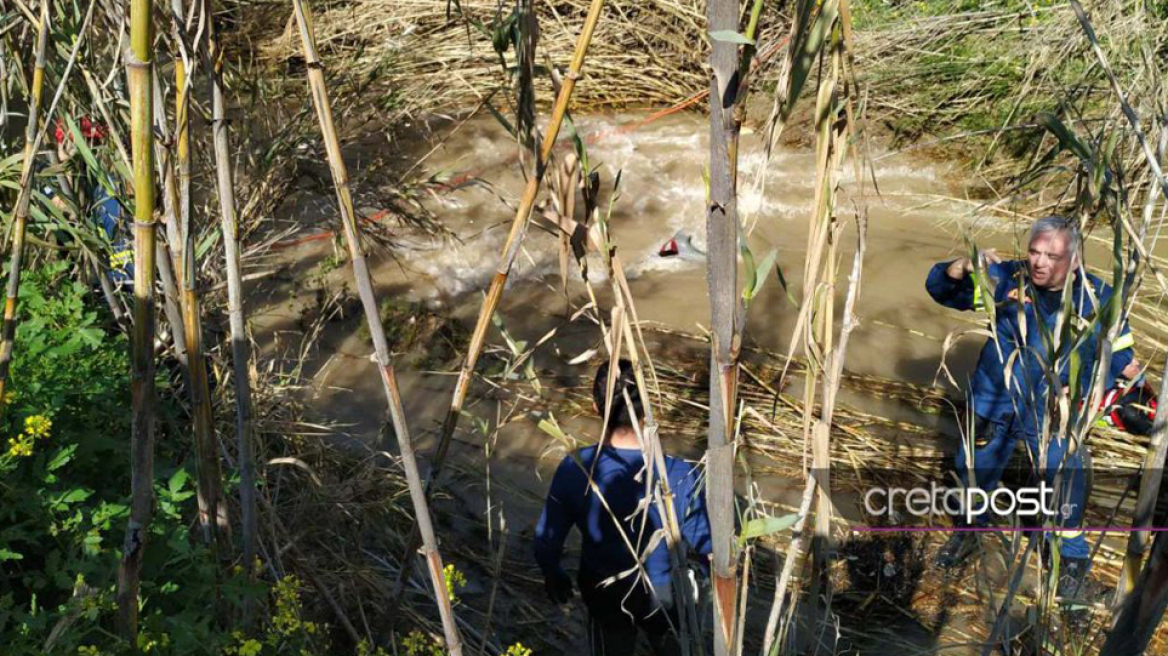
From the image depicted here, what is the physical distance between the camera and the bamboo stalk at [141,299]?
1224 millimetres

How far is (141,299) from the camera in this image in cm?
136

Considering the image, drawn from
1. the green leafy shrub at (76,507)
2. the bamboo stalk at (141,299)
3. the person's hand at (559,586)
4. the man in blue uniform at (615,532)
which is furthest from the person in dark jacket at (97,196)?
the person's hand at (559,586)

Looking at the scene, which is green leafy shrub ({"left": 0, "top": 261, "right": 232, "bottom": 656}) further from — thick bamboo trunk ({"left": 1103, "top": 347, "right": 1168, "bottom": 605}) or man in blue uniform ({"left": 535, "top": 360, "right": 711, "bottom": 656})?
thick bamboo trunk ({"left": 1103, "top": 347, "right": 1168, "bottom": 605})

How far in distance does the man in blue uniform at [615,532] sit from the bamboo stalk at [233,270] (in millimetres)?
991

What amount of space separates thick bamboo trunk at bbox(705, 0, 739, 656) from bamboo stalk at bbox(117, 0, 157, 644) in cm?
65

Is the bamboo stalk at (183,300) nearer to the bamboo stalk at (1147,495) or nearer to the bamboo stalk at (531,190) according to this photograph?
the bamboo stalk at (531,190)

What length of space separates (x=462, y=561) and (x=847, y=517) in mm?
1572

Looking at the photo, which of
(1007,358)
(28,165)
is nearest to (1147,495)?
(28,165)

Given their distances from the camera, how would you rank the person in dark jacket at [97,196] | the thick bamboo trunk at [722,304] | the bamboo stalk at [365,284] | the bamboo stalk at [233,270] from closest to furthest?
the thick bamboo trunk at [722,304]
the bamboo stalk at [365,284]
the bamboo stalk at [233,270]
the person in dark jacket at [97,196]

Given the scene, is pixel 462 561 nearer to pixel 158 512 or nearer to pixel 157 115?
pixel 158 512

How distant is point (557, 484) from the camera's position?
296cm

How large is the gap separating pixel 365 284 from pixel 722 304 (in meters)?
0.52

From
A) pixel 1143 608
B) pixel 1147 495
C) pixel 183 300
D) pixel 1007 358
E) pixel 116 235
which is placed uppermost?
pixel 183 300

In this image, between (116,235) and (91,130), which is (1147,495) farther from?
(116,235)
